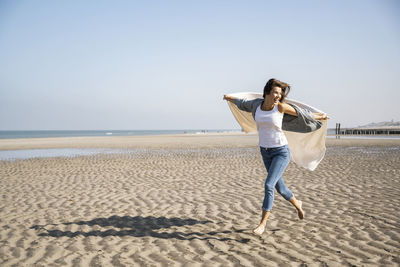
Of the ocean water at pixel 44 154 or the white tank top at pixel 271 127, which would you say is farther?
the ocean water at pixel 44 154

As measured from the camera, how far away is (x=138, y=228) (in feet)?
17.0

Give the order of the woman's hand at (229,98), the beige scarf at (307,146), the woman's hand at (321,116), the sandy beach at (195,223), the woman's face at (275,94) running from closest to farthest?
the sandy beach at (195,223) < the woman's face at (275,94) < the woman's hand at (321,116) < the woman's hand at (229,98) < the beige scarf at (307,146)

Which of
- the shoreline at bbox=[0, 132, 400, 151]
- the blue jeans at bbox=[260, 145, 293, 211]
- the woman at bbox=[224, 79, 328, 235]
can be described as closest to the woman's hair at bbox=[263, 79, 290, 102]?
the woman at bbox=[224, 79, 328, 235]

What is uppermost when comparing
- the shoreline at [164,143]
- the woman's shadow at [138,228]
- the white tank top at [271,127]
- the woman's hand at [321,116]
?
the woman's hand at [321,116]

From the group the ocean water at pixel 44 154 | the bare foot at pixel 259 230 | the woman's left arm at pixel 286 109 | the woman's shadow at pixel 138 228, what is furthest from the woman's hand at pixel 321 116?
the ocean water at pixel 44 154

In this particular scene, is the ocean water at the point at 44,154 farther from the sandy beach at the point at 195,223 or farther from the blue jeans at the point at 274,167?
the blue jeans at the point at 274,167

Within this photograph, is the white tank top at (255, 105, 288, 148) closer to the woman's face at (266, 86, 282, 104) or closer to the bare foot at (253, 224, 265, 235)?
the woman's face at (266, 86, 282, 104)

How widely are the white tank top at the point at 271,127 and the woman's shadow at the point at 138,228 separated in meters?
1.49

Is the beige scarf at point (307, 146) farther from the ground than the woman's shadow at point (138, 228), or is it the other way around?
the beige scarf at point (307, 146)

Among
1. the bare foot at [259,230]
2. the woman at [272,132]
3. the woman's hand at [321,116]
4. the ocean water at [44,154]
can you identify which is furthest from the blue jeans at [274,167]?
the ocean water at [44,154]

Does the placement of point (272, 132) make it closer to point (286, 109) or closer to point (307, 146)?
point (286, 109)

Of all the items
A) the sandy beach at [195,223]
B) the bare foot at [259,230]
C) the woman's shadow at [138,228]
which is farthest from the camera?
the woman's shadow at [138,228]

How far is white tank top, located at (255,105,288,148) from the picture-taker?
4.42 meters

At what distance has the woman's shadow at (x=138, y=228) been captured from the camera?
4801mm
